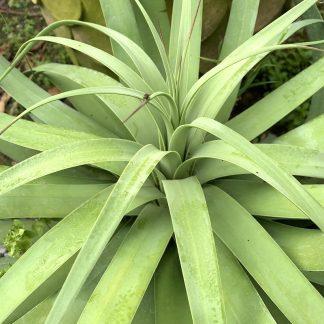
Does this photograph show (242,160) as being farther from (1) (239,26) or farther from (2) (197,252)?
(1) (239,26)

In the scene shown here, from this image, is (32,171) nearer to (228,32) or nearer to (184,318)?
(184,318)

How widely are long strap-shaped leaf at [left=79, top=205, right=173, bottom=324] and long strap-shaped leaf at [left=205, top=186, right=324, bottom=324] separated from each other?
0.35ft

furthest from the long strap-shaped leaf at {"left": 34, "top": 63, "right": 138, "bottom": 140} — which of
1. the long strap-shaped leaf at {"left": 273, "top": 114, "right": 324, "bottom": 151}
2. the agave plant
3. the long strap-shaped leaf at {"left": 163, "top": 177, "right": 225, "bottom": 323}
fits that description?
the long strap-shaped leaf at {"left": 273, "top": 114, "right": 324, "bottom": 151}

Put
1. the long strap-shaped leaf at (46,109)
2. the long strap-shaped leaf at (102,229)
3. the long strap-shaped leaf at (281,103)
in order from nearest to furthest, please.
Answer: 1. the long strap-shaped leaf at (102,229)
2. the long strap-shaped leaf at (281,103)
3. the long strap-shaped leaf at (46,109)

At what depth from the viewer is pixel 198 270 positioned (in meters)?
0.73

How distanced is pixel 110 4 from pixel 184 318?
25.8 inches

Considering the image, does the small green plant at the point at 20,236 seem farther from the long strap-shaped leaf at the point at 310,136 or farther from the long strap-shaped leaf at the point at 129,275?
the long strap-shaped leaf at the point at 310,136

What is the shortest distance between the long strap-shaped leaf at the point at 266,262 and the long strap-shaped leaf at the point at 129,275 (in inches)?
4.2

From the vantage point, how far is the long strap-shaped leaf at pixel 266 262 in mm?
771

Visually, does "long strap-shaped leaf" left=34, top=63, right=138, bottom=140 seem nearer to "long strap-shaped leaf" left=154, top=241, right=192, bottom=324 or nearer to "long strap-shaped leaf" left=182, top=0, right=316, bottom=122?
"long strap-shaped leaf" left=182, top=0, right=316, bottom=122

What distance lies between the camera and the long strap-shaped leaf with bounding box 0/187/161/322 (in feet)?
2.63

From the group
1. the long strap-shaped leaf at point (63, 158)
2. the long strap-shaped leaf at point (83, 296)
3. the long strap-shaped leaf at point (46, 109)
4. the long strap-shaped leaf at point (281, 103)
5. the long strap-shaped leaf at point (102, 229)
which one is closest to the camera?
the long strap-shaped leaf at point (102, 229)

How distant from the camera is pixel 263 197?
907 millimetres

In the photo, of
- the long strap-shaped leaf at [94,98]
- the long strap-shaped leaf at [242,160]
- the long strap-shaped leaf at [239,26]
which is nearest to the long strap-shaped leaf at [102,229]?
the long strap-shaped leaf at [242,160]
